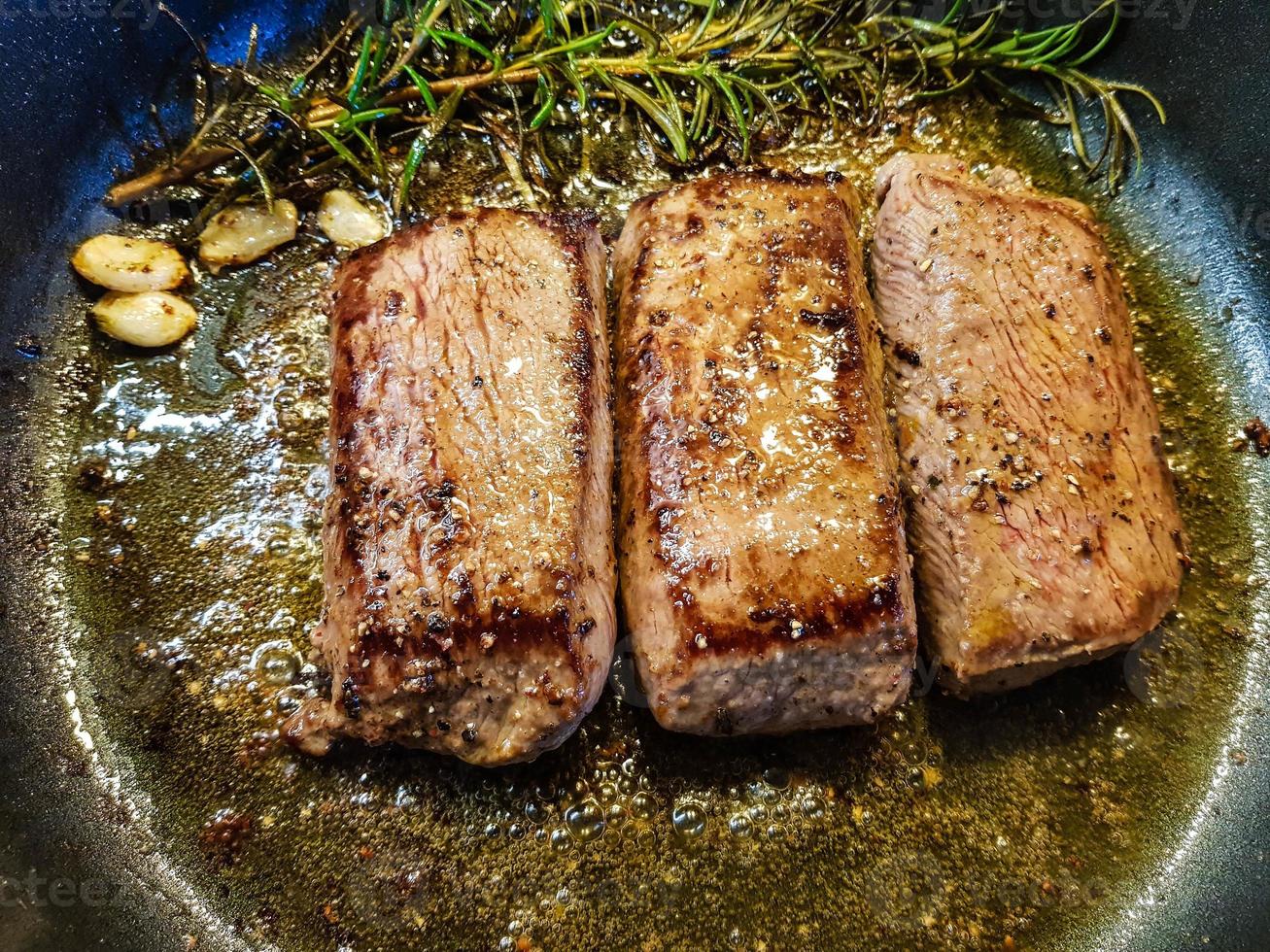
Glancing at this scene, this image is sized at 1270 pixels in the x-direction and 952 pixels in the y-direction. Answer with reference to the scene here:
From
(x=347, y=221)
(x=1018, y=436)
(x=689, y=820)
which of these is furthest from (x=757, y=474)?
(x=347, y=221)

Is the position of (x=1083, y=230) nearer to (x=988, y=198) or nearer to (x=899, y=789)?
(x=988, y=198)

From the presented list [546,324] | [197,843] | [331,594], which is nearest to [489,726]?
[331,594]

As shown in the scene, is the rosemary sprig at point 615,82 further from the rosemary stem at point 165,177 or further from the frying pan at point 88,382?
the frying pan at point 88,382

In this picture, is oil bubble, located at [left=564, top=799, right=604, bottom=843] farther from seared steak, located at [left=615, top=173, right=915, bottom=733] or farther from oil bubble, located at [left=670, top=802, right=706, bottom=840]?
seared steak, located at [left=615, top=173, right=915, bottom=733]

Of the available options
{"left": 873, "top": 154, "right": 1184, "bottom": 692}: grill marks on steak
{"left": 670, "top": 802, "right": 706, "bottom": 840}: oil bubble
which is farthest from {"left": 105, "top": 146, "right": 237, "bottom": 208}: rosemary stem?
{"left": 670, "top": 802, "right": 706, "bottom": 840}: oil bubble

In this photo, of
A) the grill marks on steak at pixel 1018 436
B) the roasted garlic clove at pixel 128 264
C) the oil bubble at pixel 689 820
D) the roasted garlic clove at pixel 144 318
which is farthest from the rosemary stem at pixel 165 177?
the oil bubble at pixel 689 820

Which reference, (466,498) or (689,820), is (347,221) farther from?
(689,820)
